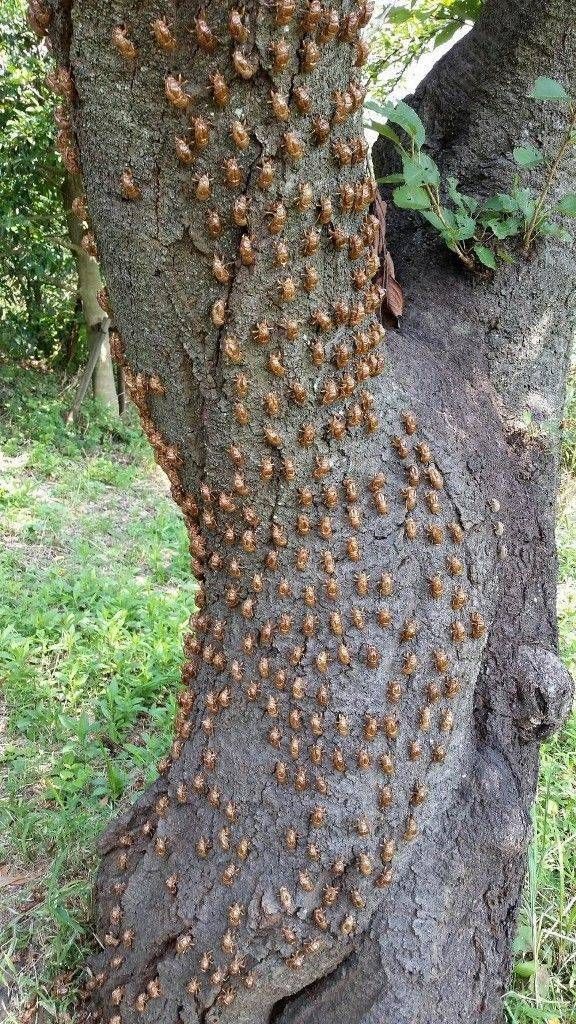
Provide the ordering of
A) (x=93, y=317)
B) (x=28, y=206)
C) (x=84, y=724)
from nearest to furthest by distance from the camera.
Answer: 1. (x=84, y=724)
2. (x=28, y=206)
3. (x=93, y=317)

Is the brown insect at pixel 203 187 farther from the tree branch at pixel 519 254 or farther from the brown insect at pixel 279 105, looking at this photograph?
the tree branch at pixel 519 254

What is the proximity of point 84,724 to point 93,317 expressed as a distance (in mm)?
6294

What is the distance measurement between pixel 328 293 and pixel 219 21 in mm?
471

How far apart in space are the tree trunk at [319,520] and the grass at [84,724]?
361 millimetres

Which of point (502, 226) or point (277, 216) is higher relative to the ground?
point (502, 226)

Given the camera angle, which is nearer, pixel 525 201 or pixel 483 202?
pixel 525 201

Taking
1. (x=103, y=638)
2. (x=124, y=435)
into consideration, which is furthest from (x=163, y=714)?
(x=124, y=435)

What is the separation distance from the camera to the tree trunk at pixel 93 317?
7750 millimetres

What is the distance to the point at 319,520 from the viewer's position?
153cm

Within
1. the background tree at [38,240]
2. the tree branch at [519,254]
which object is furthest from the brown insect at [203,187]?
the background tree at [38,240]

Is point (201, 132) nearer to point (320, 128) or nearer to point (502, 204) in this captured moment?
point (320, 128)

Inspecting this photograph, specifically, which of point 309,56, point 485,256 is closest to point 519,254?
point 485,256

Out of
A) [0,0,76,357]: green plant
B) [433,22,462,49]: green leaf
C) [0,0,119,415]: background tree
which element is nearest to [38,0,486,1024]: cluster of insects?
[433,22,462,49]: green leaf

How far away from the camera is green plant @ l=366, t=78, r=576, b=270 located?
1.54 metres
